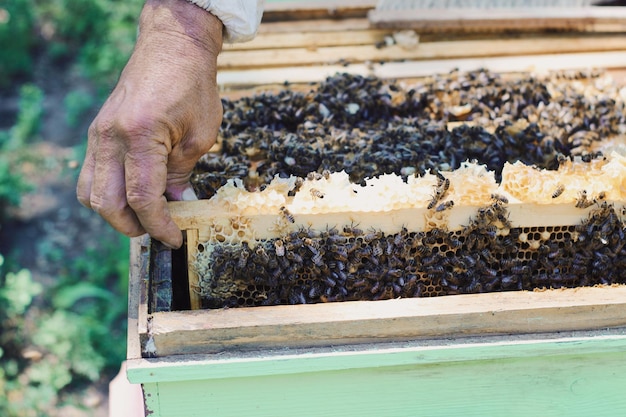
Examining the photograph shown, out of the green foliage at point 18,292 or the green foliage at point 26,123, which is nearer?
the green foliage at point 18,292

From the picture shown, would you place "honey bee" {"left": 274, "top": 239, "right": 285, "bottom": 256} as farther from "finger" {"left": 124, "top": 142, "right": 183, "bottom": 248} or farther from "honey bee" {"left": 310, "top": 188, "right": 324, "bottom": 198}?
"finger" {"left": 124, "top": 142, "right": 183, "bottom": 248}

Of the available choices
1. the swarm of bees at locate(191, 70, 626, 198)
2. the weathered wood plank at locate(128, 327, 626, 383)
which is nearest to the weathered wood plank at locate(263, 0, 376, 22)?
the swarm of bees at locate(191, 70, 626, 198)

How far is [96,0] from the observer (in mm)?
9469

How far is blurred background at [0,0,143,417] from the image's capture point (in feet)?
17.0

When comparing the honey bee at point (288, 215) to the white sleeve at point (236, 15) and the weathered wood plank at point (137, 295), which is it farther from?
the white sleeve at point (236, 15)

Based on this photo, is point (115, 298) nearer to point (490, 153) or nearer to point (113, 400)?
point (113, 400)

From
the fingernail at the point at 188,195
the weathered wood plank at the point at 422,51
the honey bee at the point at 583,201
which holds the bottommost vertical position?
the honey bee at the point at 583,201

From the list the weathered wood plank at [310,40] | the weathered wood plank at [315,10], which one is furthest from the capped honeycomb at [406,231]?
the weathered wood plank at [315,10]

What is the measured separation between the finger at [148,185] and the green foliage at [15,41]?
7028 mm

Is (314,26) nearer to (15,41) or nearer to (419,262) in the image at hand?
(419,262)

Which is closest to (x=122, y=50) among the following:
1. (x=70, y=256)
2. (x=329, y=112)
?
(x=70, y=256)

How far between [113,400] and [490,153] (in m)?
2.29

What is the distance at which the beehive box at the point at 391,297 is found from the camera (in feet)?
7.98

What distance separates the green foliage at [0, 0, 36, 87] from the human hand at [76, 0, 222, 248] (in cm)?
676
